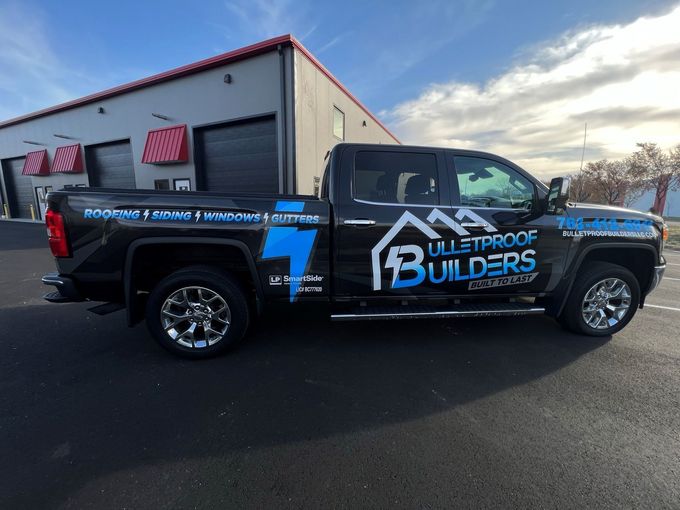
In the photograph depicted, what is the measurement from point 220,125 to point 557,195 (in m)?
11.3

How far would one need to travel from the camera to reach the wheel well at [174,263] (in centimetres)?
302

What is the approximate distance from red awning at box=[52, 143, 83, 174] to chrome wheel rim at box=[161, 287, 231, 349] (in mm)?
18493

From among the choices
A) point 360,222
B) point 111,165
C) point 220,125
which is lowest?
point 360,222

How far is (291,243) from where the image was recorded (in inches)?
119

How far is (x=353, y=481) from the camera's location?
5.75 ft

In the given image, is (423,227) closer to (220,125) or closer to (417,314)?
(417,314)

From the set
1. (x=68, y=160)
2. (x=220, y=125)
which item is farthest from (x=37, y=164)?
(x=220, y=125)

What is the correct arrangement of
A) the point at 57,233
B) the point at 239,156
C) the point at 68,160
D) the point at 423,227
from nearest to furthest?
the point at 57,233, the point at 423,227, the point at 239,156, the point at 68,160

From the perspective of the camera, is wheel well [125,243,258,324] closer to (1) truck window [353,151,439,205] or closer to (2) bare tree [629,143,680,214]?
(1) truck window [353,151,439,205]

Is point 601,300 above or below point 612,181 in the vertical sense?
below

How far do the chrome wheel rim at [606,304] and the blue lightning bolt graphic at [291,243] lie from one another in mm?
3154

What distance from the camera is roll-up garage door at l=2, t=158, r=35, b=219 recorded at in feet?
70.3

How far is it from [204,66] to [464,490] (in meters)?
13.4

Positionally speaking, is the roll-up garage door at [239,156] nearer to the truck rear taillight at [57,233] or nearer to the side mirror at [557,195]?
the truck rear taillight at [57,233]
